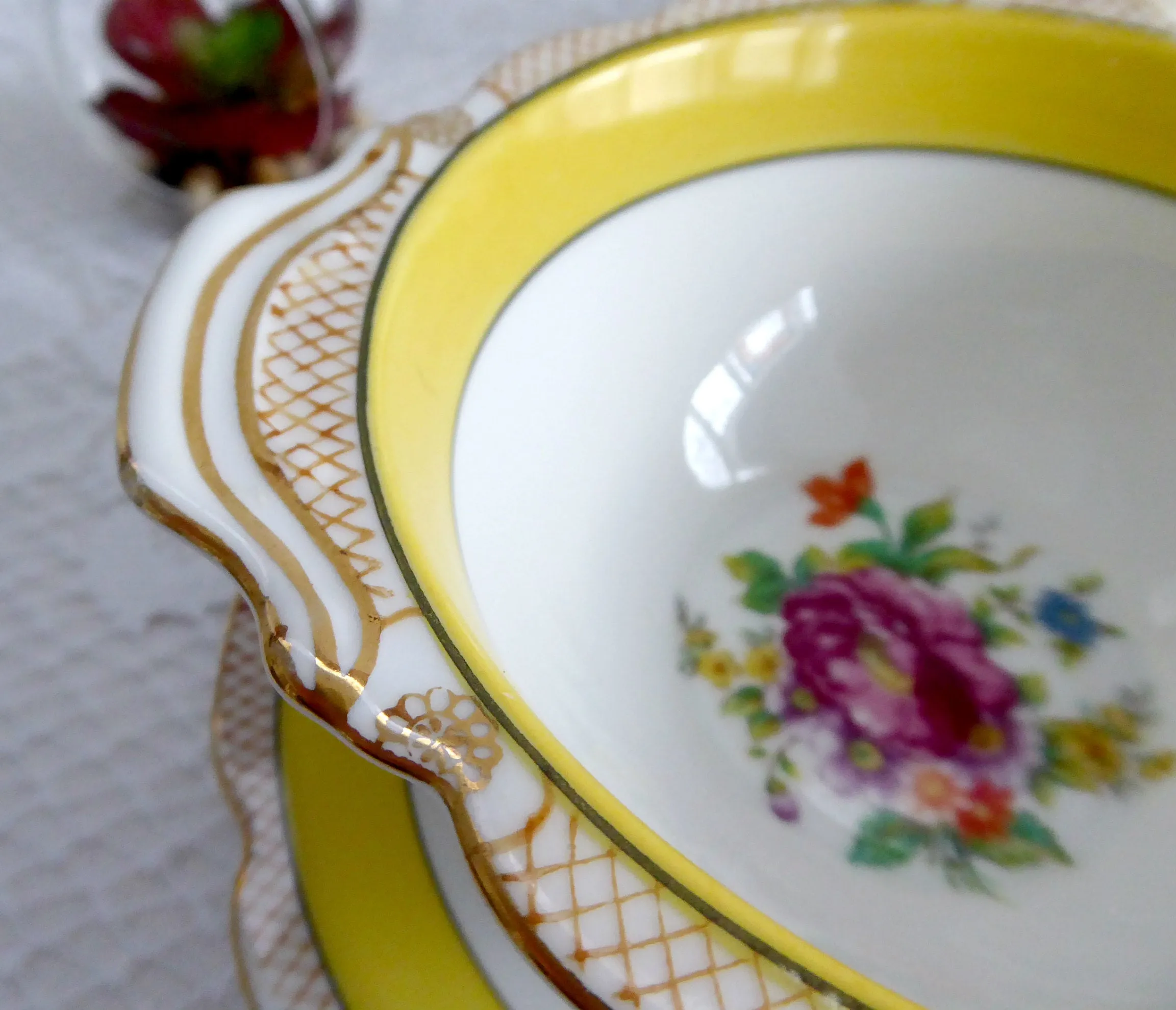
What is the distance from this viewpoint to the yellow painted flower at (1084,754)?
0.40 meters

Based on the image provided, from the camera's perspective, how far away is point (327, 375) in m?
0.27

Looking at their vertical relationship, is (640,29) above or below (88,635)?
above

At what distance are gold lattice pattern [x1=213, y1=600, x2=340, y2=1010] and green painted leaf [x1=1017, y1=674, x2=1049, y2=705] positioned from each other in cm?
30

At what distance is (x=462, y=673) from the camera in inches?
8.7

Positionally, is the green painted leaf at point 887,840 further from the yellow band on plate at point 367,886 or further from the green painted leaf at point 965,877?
the yellow band on plate at point 367,886

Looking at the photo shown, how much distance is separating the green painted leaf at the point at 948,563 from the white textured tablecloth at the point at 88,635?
313 mm

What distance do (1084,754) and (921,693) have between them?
0.07m

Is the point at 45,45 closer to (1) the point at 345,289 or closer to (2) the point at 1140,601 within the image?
(1) the point at 345,289

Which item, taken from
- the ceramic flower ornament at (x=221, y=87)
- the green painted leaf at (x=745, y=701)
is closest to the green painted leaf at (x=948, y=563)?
the green painted leaf at (x=745, y=701)

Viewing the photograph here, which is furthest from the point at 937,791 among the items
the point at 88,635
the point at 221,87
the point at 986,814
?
the point at 221,87

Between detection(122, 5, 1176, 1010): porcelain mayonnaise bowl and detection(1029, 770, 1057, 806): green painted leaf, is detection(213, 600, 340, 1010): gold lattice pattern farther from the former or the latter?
detection(1029, 770, 1057, 806): green painted leaf

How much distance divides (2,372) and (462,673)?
1.33ft

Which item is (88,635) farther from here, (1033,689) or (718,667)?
(1033,689)

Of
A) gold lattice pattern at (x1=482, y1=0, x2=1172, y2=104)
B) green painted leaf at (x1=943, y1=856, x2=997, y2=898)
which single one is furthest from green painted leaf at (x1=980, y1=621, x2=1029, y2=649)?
gold lattice pattern at (x1=482, y1=0, x2=1172, y2=104)
